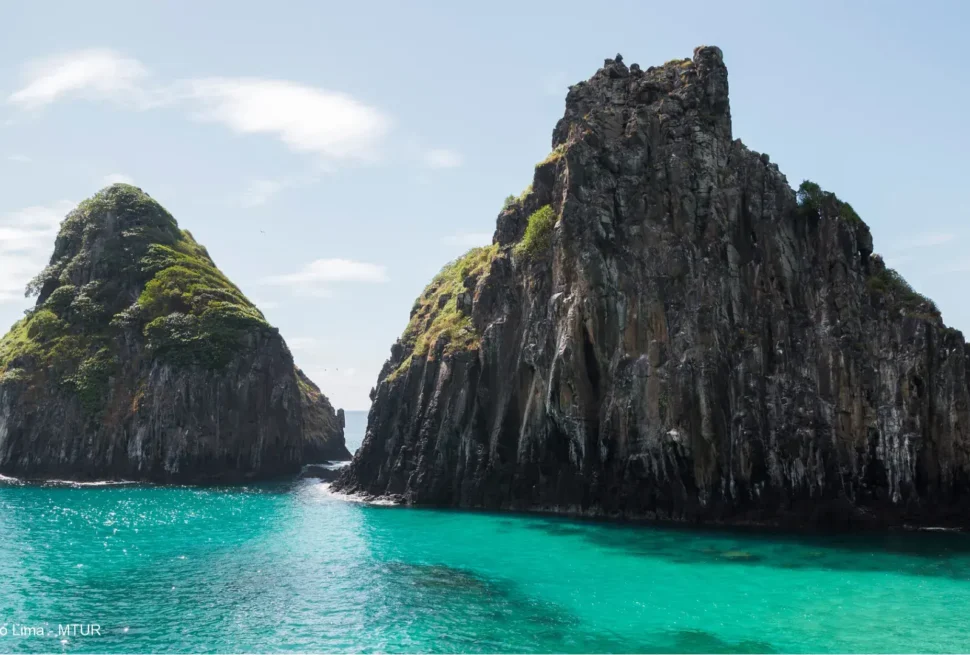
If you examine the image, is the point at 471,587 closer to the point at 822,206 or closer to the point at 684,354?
the point at 684,354

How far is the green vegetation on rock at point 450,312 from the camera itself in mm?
74562

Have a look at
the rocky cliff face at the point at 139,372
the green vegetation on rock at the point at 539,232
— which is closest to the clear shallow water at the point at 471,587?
the green vegetation on rock at the point at 539,232

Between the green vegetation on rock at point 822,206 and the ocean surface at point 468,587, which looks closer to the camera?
the ocean surface at point 468,587

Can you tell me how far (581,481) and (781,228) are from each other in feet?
92.1

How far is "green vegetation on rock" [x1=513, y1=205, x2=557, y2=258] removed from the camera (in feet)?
226

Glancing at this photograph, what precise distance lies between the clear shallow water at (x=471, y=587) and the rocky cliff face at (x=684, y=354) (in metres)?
5.88

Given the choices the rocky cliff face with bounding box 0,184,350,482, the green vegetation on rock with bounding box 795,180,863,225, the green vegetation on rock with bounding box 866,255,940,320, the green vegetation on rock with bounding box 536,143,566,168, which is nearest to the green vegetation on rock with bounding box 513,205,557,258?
the green vegetation on rock with bounding box 536,143,566,168

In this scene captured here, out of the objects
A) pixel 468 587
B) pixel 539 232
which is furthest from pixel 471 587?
pixel 539 232

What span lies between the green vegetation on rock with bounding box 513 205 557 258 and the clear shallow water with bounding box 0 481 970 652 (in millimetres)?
25751

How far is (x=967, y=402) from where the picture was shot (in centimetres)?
5459

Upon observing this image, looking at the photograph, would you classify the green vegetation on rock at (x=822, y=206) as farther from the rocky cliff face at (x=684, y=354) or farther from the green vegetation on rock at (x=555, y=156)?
the green vegetation on rock at (x=555, y=156)

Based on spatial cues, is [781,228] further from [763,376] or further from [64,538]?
[64,538]

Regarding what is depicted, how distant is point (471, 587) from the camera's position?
3753 cm

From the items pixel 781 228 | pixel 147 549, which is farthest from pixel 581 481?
pixel 147 549
